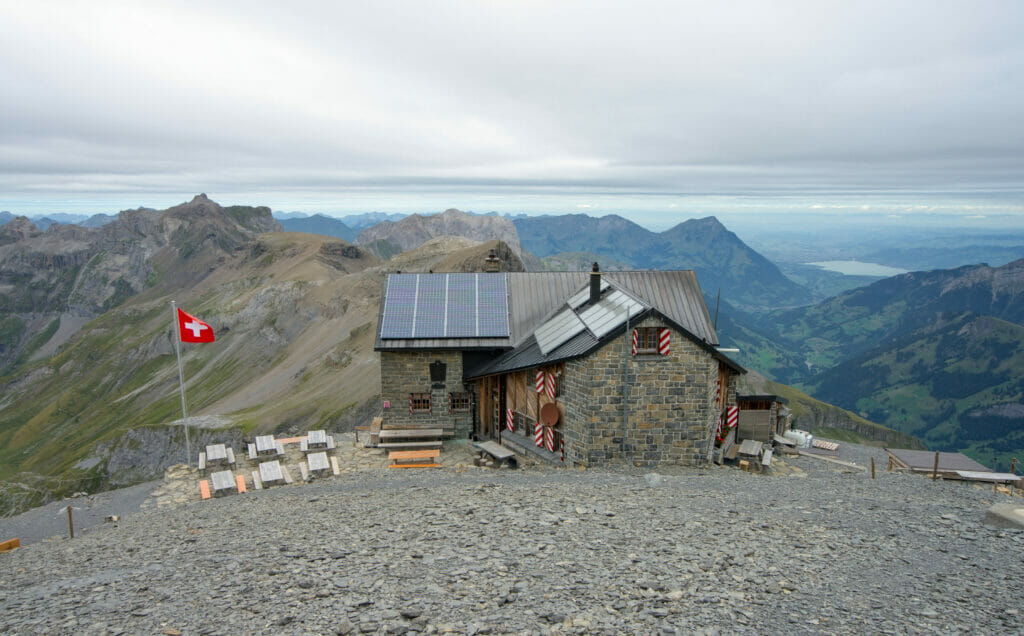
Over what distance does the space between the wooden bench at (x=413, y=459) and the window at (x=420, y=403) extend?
145 inches

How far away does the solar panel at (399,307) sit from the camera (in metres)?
30.5

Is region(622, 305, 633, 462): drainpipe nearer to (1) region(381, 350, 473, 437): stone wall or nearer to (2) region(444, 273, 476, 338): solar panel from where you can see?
(2) region(444, 273, 476, 338): solar panel

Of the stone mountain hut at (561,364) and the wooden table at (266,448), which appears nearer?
the stone mountain hut at (561,364)

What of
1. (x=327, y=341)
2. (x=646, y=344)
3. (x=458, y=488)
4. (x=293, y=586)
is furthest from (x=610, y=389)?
(x=327, y=341)

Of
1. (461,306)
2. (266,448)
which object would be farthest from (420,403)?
(266,448)

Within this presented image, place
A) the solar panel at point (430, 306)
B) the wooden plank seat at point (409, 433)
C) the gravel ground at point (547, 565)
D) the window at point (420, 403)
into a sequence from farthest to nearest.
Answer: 1. the window at point (420, 403)
2. the solar panel at point (430, 306)
3. the wooden plank seat at point (409, 433)
4. the gravel ground at point (547, 565)

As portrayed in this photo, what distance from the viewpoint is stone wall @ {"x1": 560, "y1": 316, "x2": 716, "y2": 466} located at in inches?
944

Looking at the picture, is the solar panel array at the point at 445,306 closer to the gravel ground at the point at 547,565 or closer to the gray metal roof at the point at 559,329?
the gray metal roof at the point at 559,329

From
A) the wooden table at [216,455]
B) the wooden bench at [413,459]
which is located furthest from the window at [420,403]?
the wooden table at [216,455]

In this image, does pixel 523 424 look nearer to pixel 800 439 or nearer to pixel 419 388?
pixel 419 388

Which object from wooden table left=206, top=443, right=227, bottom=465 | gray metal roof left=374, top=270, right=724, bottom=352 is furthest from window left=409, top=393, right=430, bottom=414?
wooden table left=206, top=443, right=227, bottom=465

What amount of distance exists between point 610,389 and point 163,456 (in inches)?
2334

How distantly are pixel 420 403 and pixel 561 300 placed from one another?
9.49 m

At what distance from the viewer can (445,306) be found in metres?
32.2
